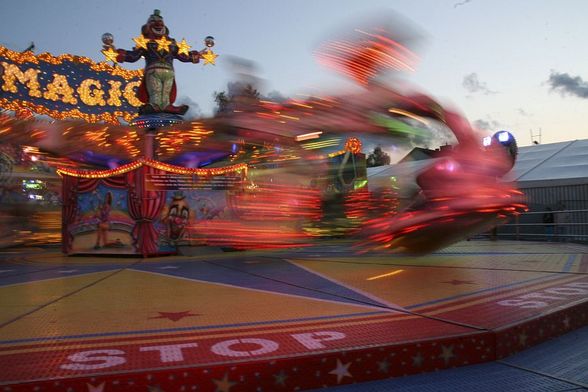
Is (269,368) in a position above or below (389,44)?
below

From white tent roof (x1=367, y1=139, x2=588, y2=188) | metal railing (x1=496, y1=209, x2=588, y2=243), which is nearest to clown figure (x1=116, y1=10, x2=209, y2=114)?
white tent roof (x1=367, y1=139, x2=588, y2=188)

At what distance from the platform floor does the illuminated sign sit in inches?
473

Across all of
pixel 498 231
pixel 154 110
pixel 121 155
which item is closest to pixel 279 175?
pixel 121 155

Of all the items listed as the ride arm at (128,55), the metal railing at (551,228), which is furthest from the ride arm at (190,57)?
the metal railing at (551,228)

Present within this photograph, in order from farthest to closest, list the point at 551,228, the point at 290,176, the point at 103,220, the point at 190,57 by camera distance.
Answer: the point at 551,228
the point at 190,57
the point at 103,220
the point at 290,176

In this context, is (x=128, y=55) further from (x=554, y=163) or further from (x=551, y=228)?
(x=554, y=163)

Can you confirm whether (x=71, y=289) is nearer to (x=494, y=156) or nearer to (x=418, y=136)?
(x=418, y=136)

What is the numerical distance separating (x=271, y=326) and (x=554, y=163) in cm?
1789

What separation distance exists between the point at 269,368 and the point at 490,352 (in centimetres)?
141

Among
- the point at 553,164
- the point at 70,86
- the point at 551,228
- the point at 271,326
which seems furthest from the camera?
the point at 553,164

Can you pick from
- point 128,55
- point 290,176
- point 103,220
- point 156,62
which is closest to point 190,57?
point 156,62

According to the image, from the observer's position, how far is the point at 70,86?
54.9 feet

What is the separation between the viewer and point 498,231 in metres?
16.6

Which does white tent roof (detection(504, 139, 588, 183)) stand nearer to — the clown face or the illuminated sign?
the clown face
